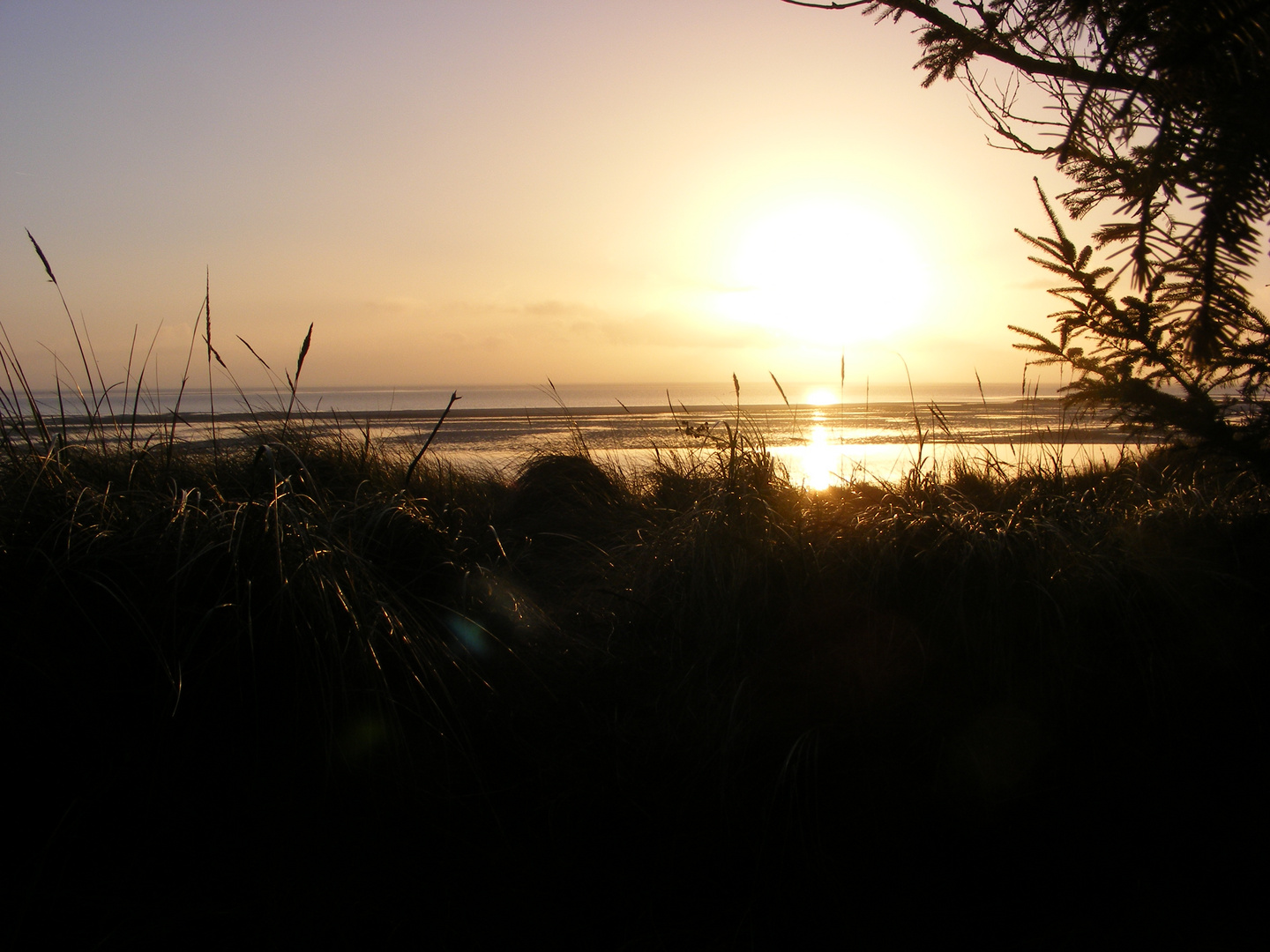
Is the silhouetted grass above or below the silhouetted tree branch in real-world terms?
below

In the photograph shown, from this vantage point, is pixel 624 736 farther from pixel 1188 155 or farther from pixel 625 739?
pixel 1188 155

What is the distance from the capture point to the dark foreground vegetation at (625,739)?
67.4 inches

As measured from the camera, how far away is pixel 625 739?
2182mm

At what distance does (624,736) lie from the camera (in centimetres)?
220

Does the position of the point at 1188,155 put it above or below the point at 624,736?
above

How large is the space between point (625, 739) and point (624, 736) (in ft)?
0.07

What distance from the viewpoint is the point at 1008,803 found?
2.00 meters

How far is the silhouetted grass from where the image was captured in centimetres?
172

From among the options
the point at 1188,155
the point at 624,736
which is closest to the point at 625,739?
the point at 624,736

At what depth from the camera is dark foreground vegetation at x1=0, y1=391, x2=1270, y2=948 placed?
5.62 ft

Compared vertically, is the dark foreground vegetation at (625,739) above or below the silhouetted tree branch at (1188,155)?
below

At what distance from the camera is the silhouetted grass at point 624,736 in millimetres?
1719

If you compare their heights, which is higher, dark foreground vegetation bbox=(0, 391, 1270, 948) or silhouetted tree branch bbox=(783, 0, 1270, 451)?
silhouetted tree branch bbox=(783, 0, 1270, 451)

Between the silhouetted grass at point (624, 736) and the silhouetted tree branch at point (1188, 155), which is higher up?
the silhouetted tree branch at point (1188, 155)
